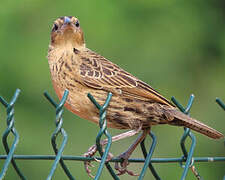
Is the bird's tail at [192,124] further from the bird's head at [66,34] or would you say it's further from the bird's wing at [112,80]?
the bird's head at [66,34]

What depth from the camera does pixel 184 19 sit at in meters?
11.2

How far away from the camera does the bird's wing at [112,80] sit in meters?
5.61

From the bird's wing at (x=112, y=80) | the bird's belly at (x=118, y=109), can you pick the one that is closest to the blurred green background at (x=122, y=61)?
the bird's wing at (x=112, y=80)

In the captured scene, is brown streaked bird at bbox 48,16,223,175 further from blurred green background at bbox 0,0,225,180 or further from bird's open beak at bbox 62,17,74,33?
blurred green background at bbox 0,0,225,180

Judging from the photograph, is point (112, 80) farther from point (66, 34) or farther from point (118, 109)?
point (66, 34)

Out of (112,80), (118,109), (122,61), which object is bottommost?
(122,61)

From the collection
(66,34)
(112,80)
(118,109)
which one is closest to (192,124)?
(118,109)

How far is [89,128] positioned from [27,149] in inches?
35.3

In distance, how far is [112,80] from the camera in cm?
576

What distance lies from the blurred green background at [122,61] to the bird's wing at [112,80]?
2.61m

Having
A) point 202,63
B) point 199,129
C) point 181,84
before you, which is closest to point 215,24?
point 202,63

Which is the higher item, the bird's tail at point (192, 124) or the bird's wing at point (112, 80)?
the bird's wing at point (112, 80)

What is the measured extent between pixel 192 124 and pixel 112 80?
0.90 metres

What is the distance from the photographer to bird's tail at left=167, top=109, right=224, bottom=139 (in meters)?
5.07
